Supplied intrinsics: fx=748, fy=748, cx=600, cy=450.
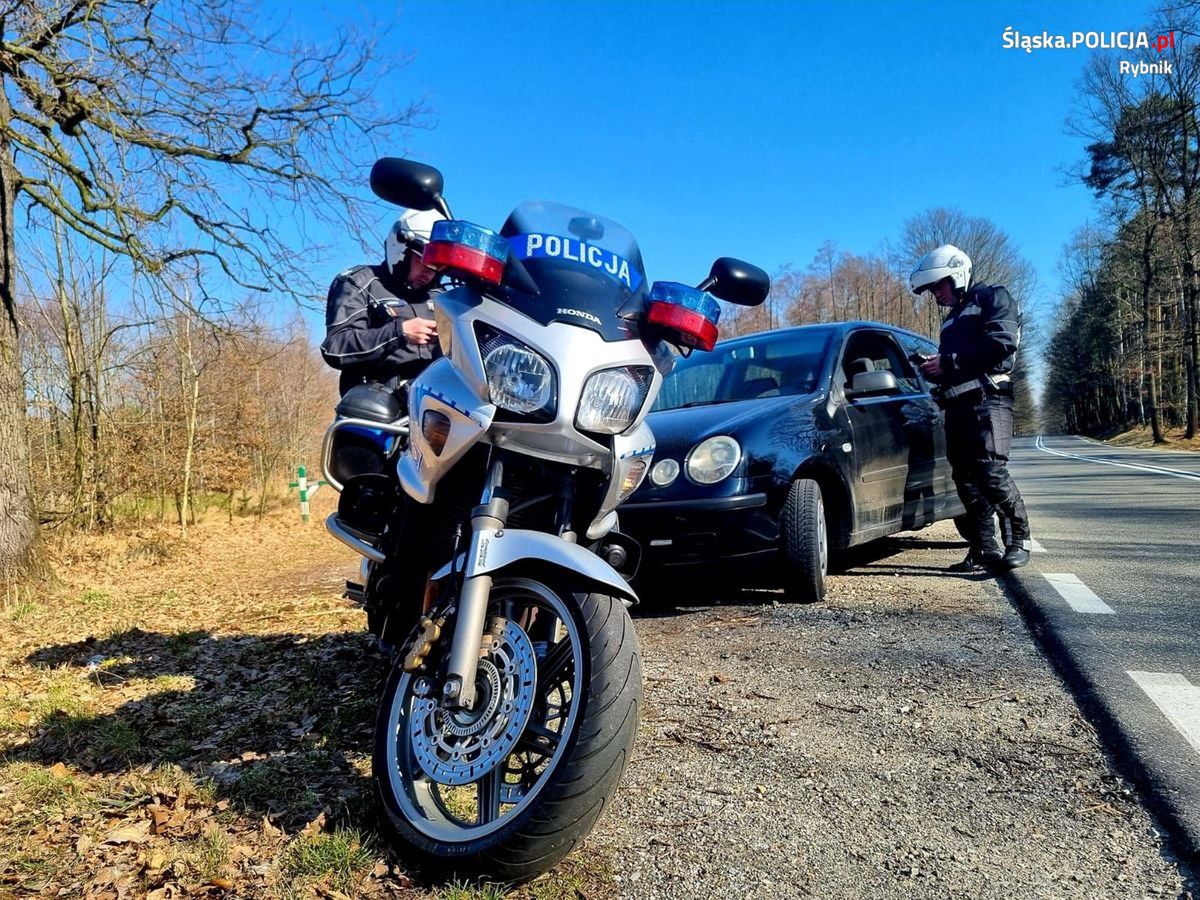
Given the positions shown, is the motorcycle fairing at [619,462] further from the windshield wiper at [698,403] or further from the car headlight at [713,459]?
the windshield wiper at [698,403]

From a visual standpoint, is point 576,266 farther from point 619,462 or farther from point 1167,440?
point 1167,440

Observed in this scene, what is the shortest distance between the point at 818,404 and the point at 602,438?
2.80 metres

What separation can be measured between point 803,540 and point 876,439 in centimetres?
126

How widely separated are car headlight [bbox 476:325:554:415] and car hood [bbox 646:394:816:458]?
213 centimetres

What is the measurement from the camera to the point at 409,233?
2287mm

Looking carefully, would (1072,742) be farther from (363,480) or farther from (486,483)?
(363,480)

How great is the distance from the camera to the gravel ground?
167cm

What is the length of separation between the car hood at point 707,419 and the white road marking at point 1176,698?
2058mm

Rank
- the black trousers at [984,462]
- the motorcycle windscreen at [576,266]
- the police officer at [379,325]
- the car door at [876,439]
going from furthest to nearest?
1. the black trousers at [984,462]
2. the car door at [876,439]
3. the police officer at [379,325]
4. the motorcycle windscreen at [576,266]

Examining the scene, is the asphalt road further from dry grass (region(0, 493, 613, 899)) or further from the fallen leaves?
the fallen leaves

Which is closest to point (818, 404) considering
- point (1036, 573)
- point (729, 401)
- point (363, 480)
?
point (729, 401)

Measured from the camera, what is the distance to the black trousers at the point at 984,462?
4902 mm

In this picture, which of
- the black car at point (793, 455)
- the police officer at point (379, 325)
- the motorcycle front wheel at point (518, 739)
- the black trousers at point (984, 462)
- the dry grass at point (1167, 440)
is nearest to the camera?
the motorcycle front wheel at point (518, 739)

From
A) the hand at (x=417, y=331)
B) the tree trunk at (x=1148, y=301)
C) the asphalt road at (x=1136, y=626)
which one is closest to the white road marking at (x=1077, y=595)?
the asphalt road at (x=1136, y=626)
